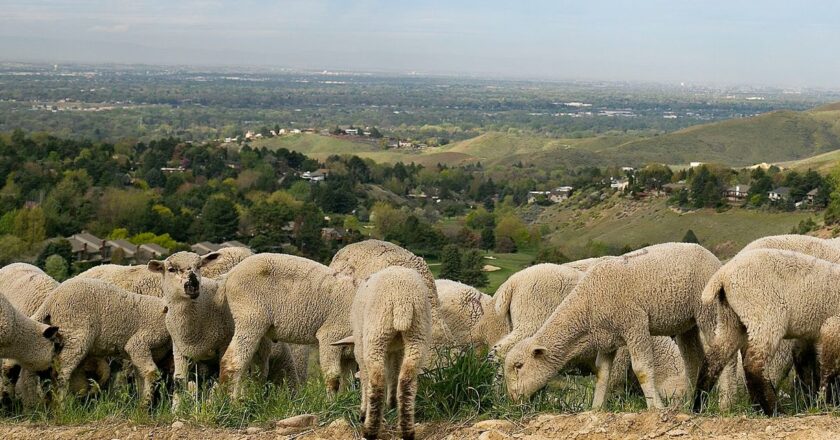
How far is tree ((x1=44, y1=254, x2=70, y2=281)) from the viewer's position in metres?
48.5

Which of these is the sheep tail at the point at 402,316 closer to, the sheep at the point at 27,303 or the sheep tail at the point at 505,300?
the sheep tail at the point at 505,300

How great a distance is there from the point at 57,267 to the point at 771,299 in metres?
47.9

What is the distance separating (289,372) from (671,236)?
73.1m

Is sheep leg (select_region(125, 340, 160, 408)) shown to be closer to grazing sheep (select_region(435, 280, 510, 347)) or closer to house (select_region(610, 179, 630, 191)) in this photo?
grazing sheep (select_region(435, 280, 510, 347))

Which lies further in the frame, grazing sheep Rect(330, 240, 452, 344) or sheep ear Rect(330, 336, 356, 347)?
grazing sheep Rect(330, 240, 452, 344)

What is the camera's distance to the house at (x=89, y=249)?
6047cm

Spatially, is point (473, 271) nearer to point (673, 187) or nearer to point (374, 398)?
point (374, 398)

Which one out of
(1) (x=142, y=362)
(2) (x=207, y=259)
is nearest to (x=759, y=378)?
(2) (x=207, y=259)

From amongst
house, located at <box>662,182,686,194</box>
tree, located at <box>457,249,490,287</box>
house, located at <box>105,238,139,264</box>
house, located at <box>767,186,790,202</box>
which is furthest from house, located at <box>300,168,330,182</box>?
tree, located at <box>457,249,490,287</box>

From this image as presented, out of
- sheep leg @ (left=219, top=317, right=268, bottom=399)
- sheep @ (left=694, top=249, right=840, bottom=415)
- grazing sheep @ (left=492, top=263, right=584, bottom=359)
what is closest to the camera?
sheep @ (left=694, top=249, right=840, bottom=415)

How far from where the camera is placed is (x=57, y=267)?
5066 cm

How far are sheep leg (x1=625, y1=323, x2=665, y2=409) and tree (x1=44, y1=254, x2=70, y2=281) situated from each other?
4377cm

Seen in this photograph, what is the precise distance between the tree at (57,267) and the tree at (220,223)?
1864 centimetres

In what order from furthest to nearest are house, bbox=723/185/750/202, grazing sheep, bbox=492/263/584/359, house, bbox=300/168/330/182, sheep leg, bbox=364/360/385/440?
house, bbox=300/168/330/182, house, bbox=723/185/750/202, grazing sheep, bbox=492/263/584/359, sheep leg, bbox=364/360/385/440
